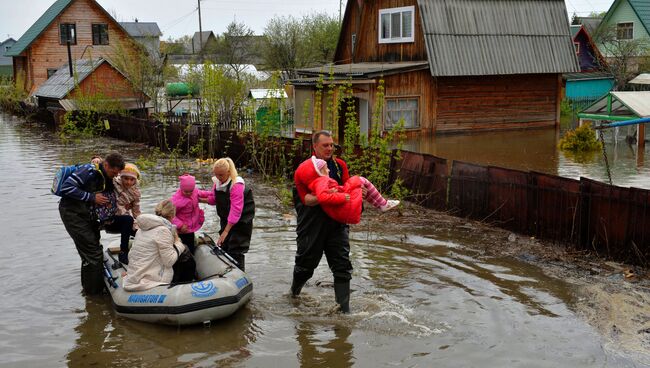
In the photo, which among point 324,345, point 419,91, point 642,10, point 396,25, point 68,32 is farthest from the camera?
point 68,32

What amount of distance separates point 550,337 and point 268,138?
438 inches

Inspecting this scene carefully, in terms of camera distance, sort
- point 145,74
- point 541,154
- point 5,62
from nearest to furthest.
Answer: point 541,154 → point 145,74 → point 5,62

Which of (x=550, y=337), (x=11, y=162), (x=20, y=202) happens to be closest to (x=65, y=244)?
(x=20, y=202)

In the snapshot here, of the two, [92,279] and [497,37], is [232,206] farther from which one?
[497,37]

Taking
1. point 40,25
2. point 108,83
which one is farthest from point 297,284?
point 40,25

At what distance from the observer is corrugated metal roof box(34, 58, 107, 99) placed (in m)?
36.5

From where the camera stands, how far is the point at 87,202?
8.52m

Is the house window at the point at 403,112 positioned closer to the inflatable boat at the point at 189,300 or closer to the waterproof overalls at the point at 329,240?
the waterproof overalls at the point at 329,240

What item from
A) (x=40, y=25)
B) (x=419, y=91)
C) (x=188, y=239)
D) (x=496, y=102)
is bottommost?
(x=188, y=239)

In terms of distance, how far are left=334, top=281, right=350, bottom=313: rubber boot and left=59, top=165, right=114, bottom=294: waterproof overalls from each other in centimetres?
296

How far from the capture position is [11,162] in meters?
22.8

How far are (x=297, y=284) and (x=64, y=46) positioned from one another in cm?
4767

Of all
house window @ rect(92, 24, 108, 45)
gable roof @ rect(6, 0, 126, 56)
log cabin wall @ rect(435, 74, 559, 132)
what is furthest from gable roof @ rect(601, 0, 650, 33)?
house window @ rect(92, 24, 108, 45)

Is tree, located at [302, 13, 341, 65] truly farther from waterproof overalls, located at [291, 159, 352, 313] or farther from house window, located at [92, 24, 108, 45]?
waterproof overalls, located at [291, 159, 352, 313]
